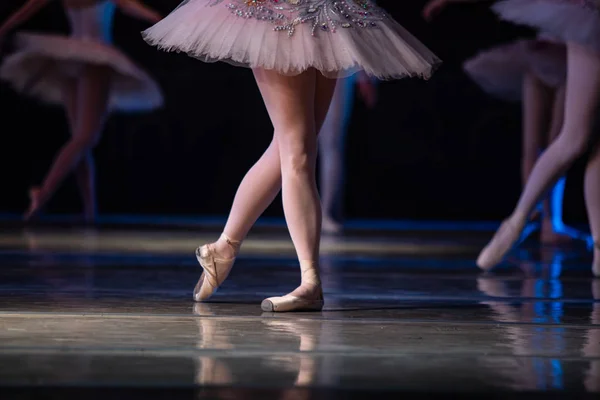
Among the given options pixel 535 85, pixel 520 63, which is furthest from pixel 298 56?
A: pixel 535 85

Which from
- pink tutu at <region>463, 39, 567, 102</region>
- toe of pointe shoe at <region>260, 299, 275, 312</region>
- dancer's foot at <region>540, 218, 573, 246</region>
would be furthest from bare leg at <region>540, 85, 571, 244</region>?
toe of pointe shoe at <region>260, 299, 275, 312</region>

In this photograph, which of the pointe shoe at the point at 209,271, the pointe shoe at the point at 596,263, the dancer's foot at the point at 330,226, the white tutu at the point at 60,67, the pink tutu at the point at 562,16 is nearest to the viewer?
the pointe shoe at the point at 209,271

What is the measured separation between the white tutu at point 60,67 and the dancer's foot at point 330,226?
138 cm

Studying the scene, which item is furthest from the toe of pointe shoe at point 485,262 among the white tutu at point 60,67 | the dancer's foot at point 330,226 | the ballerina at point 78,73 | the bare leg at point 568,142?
the white tutu at point 60,67

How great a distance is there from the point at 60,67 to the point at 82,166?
1.91 feet

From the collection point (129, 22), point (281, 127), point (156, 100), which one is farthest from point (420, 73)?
point (129, 22)

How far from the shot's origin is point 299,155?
2.45m

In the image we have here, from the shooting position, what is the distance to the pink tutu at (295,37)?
238 cm

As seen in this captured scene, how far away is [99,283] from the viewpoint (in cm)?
293

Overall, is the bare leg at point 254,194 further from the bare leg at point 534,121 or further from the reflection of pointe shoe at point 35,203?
the reflection of pointe shoe at point 35,203

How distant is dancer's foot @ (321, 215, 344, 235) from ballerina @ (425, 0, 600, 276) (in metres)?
2.51

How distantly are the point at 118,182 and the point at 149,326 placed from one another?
6.85 meters

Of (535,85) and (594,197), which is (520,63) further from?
(594,197)

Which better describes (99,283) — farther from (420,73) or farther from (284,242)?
(284,242)
